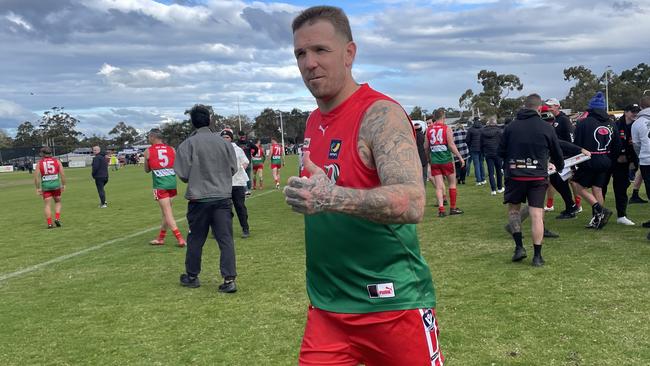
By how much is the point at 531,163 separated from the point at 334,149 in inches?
210

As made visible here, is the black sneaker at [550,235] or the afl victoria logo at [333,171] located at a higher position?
the afl victoria logo at [333,171]

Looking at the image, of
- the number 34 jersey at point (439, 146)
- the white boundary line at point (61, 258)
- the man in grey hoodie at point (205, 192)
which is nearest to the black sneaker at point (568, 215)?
the number 34 jersey at point (439, 146)

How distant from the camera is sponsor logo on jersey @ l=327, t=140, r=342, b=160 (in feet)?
7.39

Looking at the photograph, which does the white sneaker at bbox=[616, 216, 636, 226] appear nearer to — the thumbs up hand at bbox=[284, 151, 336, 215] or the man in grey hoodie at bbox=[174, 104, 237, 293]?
the man in grey hoodie at bbox=[174, 104, 237, 293]

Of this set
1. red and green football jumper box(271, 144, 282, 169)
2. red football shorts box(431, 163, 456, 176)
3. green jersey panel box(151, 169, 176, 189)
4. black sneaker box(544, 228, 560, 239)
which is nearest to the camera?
black sneaker box(544, 228, 560, 239)

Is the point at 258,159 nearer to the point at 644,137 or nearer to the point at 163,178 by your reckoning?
the point at 163,178

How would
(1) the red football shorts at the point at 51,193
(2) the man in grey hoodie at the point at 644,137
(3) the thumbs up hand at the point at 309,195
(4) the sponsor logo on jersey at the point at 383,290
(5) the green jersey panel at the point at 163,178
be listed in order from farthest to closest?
(1) the red football shorts at the point at 51,193, (5) the green jersey panel at the point at 163,178, (2) the man in grey hoodie at the point at 644,137, (4) the sponsor logo on jersey at the point at 383,290, (3) the thumbs up hand at the point at 309,195

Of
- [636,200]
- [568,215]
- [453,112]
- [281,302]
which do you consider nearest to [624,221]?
[568,215]

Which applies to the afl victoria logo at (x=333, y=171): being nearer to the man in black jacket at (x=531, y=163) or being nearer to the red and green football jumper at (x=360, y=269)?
the red and green football jumper at (x=360, y=269)

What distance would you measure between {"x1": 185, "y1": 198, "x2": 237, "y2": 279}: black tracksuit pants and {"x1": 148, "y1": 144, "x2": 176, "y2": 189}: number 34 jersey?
2.76 metres

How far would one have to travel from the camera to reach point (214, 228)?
6.88 metres

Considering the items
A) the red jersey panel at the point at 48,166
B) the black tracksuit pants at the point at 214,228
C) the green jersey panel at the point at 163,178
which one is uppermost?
the red jersey panel at the point at 48,166

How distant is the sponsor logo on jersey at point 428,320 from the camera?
235 centimetres

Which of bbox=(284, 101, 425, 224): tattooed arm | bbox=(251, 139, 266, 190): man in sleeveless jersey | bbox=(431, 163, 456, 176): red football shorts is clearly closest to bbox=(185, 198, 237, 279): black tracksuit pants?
bbox=(284, 101, 425, 224): tattooed arm
